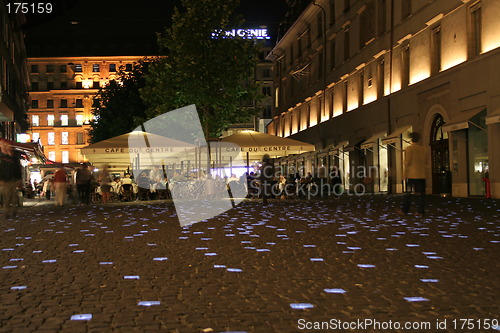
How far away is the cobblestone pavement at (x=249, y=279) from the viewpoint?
4992mm

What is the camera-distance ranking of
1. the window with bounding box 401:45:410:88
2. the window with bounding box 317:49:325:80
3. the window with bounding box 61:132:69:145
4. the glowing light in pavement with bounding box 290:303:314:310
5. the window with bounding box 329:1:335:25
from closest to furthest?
the glowing light in pavement with bounding box 290:303:314:310
the window with bounding box 401:45:410:88
the window with bounding box 329:1:335:25
the window with bounding box 317:49:325:80
the window with bounding box 61:132:69:145

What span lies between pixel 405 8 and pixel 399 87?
381 cm

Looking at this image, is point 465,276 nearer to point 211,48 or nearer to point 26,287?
point 26,287

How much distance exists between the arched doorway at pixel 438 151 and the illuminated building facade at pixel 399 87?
45 millimetres

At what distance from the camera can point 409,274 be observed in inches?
279

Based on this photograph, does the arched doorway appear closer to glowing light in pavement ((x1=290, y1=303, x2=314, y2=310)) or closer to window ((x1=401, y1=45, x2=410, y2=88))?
window ((x1=401, y1=45, x2=410, y2=88))

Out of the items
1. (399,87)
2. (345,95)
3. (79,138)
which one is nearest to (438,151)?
(399,87)

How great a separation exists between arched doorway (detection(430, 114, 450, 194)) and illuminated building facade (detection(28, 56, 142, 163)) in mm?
91486

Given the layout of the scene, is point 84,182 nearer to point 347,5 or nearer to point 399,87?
point 399,87

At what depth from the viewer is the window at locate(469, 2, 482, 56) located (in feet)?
85.4

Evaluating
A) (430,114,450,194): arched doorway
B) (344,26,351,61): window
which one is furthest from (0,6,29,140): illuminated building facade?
(430,114,450,194): arched doorway

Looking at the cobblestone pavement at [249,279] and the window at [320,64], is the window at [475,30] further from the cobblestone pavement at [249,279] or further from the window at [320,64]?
the window at [320,64]

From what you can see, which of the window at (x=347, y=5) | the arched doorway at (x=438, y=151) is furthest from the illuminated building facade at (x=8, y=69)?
the arched doorway at (x=438, y=151)

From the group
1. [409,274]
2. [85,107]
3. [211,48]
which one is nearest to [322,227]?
[409,274]
